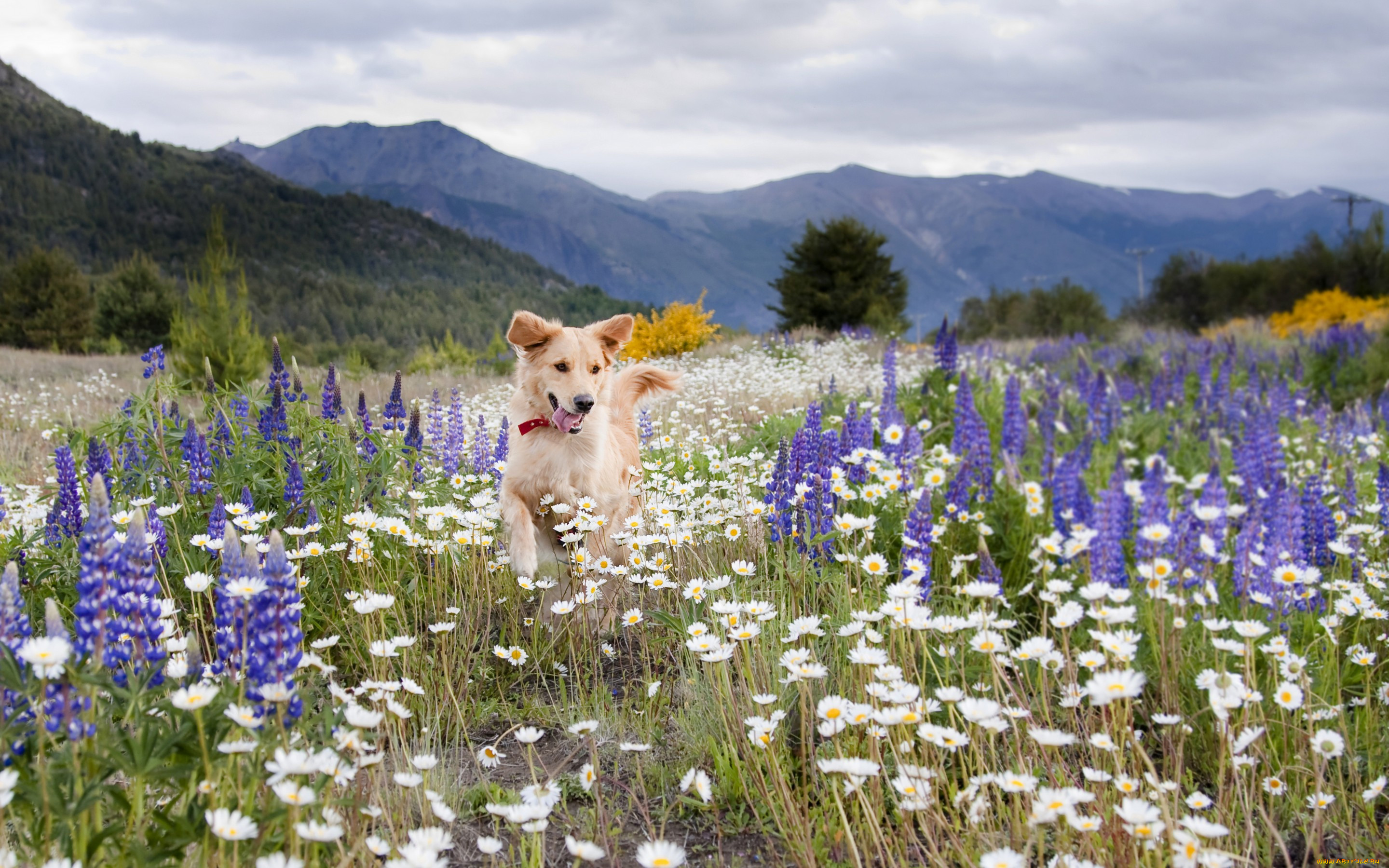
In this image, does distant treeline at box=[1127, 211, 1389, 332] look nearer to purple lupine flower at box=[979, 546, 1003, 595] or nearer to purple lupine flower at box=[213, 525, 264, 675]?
purple lupine flower at box=[979, 546, 1003, 595]

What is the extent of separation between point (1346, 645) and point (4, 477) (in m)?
8.92

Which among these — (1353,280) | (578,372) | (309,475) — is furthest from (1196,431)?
(1353,280)

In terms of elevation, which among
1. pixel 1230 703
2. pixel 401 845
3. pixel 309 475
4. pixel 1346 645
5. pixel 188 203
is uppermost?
pixel 188 203

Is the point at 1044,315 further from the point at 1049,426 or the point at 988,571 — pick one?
the point at 988,571

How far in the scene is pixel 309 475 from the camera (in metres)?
3.86

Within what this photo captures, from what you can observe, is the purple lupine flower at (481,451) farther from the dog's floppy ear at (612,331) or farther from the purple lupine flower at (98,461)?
the purple lupine flower at (98,461)

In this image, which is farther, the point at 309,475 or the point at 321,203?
the point at 321,203

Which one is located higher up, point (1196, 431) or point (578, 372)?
point (578, 372)

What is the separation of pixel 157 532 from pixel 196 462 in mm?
797

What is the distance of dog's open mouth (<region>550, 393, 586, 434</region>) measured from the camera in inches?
165

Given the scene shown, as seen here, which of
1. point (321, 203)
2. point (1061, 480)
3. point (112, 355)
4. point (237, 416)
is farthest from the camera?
point (321, 203)

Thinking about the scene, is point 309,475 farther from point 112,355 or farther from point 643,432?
point 112,355

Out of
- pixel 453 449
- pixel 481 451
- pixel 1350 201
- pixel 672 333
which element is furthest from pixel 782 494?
pixel 1350 201

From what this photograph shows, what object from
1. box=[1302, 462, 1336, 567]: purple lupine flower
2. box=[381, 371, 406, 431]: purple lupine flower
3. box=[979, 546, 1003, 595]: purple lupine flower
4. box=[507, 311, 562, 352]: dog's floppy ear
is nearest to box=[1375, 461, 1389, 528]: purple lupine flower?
box=[1302, 462, 1336, 567]: purple lupine flower
